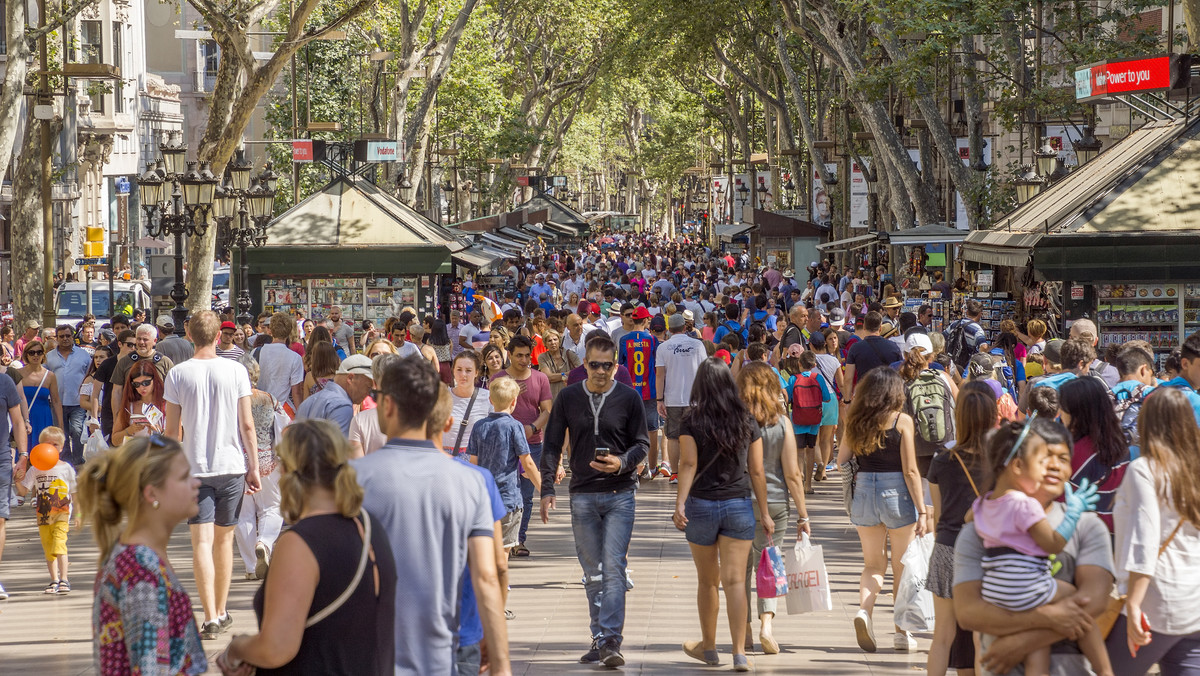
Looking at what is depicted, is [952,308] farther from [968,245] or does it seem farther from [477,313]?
[477,313]

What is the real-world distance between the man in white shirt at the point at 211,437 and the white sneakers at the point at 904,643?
3550 mm

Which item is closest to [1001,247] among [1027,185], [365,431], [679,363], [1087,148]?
[1027,185]

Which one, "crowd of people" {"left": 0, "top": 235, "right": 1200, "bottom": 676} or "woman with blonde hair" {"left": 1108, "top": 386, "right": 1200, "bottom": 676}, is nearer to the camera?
"crowd of people" {"left": 0, "top": 235, "right": 1200, "bottom": 676}

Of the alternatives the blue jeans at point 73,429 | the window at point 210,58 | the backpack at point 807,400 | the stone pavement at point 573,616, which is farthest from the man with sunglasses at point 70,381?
the window at point 210,58

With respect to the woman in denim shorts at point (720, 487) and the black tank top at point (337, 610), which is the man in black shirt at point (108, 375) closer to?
the woman in denim shorts at point (720, 487)

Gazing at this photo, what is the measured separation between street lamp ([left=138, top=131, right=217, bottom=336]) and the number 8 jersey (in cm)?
612

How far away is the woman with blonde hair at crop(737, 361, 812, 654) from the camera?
25.1 feet

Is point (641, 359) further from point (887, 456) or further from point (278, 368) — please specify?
point (887, 456)

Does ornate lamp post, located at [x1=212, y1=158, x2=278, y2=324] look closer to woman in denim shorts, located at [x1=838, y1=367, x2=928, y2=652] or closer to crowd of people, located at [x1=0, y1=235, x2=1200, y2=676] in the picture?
crowd of people, located at [x1=0, y1=235, x2=1200, y2=676]

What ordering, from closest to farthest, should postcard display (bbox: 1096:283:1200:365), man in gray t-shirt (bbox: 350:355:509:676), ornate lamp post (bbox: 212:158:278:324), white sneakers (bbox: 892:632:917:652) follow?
man in gray t-shirt (bbox: 350:355:509:676) → white sneakers (bbox: 892:632:917:652) → postcard display (bbox: 1096:283:1200:365) → ornate lamp post (bbox: 212:158:278:324)

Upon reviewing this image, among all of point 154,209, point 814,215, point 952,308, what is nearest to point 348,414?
point 154,209

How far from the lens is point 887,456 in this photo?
7.74 meters

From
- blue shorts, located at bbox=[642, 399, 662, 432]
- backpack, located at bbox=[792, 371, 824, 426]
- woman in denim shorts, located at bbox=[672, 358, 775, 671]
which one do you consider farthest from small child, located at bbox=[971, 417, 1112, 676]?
blue shorts, located at bbox=[642, 399, 662, 432]

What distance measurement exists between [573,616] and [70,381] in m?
7.54
